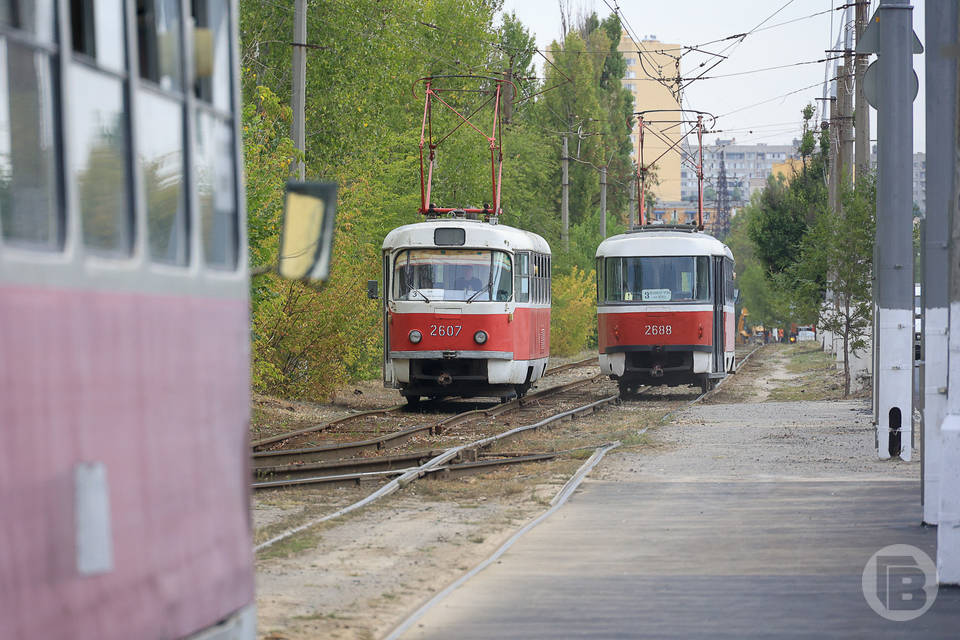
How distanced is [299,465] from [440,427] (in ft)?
17.7

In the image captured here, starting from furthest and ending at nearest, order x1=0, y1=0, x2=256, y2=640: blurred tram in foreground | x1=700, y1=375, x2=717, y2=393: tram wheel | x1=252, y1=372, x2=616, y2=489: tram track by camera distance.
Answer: x1=700, y1=375, x2=717, y2=393: tram wheel < x1=252, y1=372, x2=616, y2=489: tram track < x1=0, y1=0, x2=256, y2=640: blurred tram in foreground

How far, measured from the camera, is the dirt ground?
862cm

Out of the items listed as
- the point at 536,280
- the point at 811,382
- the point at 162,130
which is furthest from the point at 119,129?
the point at 811,382

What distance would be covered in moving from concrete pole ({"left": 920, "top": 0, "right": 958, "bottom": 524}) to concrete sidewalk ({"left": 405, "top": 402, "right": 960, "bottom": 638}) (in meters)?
0.62

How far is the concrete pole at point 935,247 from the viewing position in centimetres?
1169

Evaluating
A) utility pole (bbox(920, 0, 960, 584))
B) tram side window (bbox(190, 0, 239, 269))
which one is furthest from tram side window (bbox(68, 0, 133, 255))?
utility pole (bbox(920, 0, 960, 584))

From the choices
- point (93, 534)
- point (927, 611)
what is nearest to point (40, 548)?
point (93, 534)

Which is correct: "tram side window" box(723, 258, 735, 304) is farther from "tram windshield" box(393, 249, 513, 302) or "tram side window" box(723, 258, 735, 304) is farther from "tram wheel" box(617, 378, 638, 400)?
"tram windshield" box(393, 249, 513, 302)

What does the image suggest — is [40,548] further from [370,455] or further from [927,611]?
[370,455]

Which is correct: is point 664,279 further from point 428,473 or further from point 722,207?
point 722,207

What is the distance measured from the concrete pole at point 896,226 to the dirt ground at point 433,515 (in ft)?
2.54

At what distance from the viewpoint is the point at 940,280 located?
12930 millimetres

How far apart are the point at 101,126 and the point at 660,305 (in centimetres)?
2469

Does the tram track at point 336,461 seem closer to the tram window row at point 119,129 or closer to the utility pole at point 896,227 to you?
the utility pole at point 896,227
